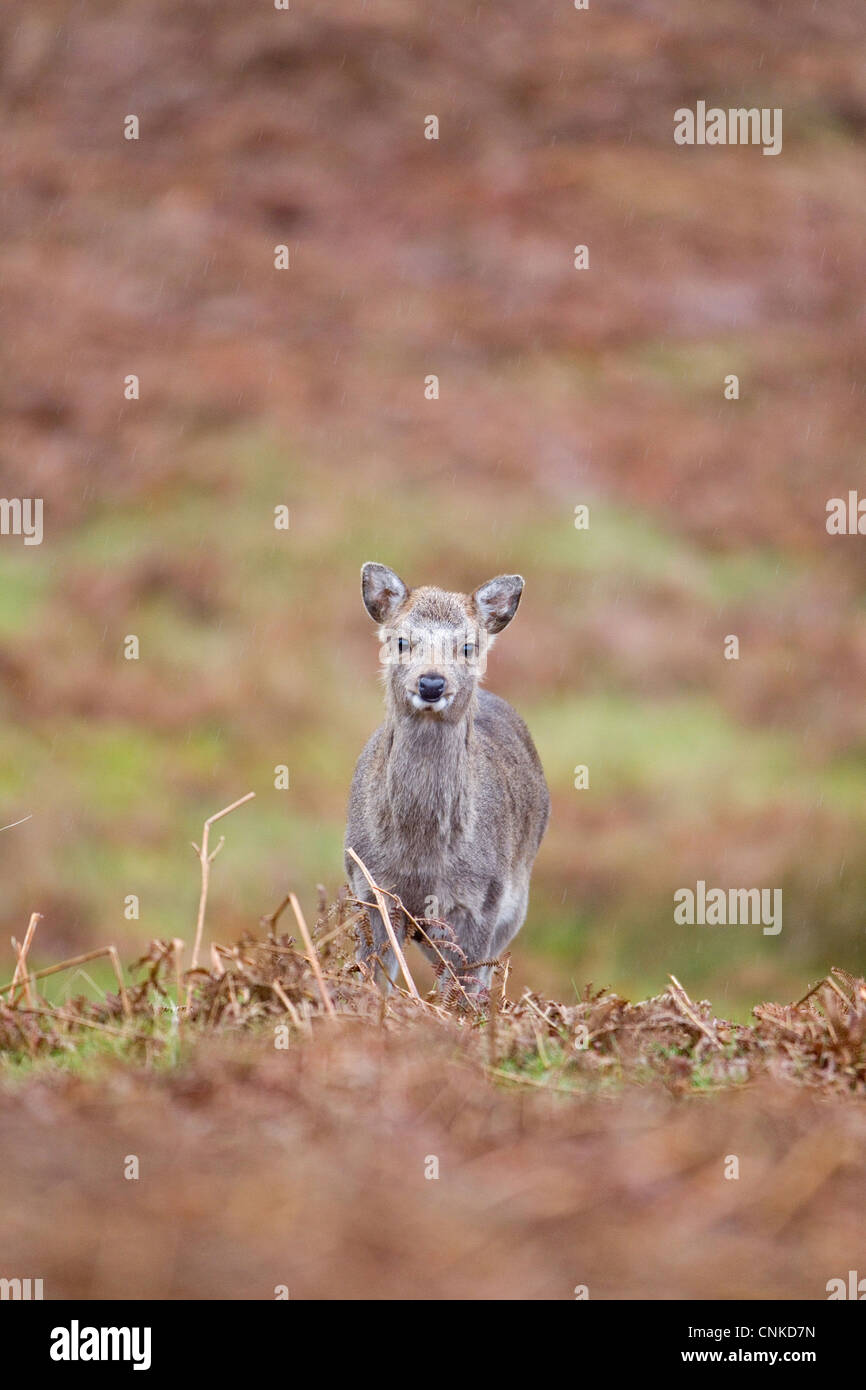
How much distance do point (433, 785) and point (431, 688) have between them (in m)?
0.68

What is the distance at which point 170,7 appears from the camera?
33.1 metres

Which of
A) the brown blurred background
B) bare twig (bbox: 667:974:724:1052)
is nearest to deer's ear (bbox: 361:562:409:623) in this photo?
bare twig (bbox: 667:974:724:1052)

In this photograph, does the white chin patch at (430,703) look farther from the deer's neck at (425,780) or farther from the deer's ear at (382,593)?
the deer's ear at (382,593)

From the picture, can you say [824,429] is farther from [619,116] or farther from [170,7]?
[170,7]

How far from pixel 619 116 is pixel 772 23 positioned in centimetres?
407

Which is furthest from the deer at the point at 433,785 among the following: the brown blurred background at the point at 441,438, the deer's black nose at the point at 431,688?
the brown blurred background at the point at 441,438

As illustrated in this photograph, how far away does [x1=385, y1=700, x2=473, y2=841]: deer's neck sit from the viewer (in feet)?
28.5

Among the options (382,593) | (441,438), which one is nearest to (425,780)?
(382,593)

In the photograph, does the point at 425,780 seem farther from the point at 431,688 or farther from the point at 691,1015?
the point at 691,1015

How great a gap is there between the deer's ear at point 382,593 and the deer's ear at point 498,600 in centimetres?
45

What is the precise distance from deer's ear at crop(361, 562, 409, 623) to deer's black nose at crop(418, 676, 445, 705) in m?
0.98

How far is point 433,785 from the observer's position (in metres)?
8.68

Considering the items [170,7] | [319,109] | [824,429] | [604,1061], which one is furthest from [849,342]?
[604,1061]

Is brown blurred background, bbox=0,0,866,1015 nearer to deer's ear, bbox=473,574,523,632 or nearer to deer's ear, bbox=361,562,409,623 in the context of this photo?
deer's ear, bbox=473,574,523,632
